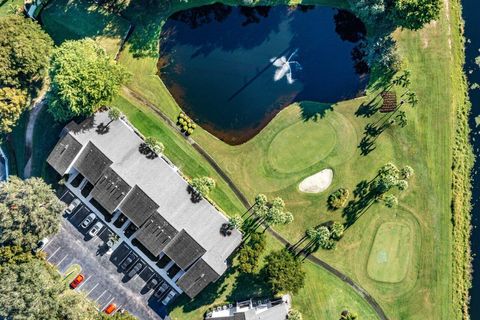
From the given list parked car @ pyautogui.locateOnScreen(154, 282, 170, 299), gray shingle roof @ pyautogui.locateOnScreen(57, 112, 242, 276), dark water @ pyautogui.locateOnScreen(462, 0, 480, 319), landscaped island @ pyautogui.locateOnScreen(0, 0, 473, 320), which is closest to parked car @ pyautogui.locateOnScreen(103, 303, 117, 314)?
parked car @ pyautogui.locateOnScreen(154, 282, 170, 299)

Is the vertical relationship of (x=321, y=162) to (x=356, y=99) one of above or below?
below

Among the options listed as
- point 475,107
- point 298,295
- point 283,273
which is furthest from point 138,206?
point 475,107

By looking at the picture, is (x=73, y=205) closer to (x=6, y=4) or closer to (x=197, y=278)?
(x=197, y=278)

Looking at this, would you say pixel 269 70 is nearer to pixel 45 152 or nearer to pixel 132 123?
Result: pixel 132 123

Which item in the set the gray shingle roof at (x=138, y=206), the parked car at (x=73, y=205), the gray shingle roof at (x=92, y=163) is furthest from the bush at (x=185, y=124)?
the parked car at (x=73, y=205)

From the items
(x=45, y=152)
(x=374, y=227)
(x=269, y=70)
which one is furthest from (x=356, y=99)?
(x=45, y=152)

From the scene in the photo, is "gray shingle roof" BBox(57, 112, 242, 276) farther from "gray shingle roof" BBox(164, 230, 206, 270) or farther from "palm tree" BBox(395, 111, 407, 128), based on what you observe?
"palm tree" BBox(395, 111, 407, 128)

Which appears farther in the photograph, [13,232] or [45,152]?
[45,152]

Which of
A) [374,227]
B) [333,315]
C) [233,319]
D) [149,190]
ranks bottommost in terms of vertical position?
[233,319]
